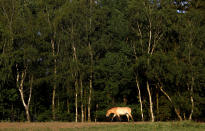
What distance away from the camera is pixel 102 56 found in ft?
119

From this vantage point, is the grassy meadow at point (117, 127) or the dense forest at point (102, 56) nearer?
the grassy meadow at point (117, 127)

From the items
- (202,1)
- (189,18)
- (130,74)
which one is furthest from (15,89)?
(202,1)

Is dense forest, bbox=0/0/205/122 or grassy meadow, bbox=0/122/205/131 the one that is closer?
grassy meadow, bbox=0/122/205/131

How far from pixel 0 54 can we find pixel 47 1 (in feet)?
27.5

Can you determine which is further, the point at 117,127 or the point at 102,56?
the point at 102,56

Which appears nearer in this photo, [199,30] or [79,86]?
[199,30]

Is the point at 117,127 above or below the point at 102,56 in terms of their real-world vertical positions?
below

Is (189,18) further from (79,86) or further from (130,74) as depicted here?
(79,86)

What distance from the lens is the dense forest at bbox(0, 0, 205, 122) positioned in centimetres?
2975

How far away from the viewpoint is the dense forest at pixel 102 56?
29.8m

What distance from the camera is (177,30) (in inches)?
1193

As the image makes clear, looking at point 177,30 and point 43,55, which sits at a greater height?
point 177,30

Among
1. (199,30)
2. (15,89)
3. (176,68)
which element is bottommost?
(15,89)

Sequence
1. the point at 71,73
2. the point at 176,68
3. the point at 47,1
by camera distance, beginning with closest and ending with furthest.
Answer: the point at 176,68, the point at 71,73, the point at 47,1
